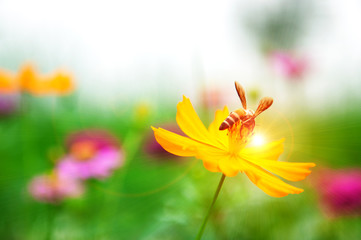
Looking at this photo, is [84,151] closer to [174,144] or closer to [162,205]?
[162,205]

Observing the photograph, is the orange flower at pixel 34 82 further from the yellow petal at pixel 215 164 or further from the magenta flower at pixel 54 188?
the yellow petal at pixel 215 164

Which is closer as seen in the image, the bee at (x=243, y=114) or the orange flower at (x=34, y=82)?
the bee at (x=243, y=114)

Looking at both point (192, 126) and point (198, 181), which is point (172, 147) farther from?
point (198, 181)

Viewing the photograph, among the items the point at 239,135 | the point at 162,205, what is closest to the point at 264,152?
the point at 239,135

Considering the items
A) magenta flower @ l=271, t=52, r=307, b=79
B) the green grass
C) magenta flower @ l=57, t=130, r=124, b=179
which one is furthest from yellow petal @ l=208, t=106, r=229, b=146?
magenta flower @ l=271, t=52, r=307, b=79

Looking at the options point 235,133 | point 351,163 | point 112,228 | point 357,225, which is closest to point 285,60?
point 351,163

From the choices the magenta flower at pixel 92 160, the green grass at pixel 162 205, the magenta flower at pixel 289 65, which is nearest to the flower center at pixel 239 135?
the green grass at pixel 162 205
